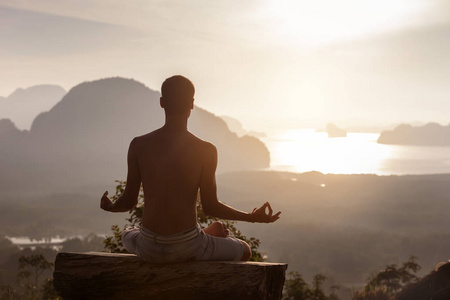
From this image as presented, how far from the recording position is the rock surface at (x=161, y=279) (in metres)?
5.20

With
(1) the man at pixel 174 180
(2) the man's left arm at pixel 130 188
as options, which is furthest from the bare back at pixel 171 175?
(2) the man's left arm at pixel 130 188

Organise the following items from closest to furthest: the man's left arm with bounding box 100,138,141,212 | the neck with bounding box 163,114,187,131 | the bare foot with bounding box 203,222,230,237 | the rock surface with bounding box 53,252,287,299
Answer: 1. the neck with bounding box 163,114,187,131
2. the man's left arm with bounding box 100,138,141,212
3. the rock surface with bounding box 53,252,287,299
4. the bare foot with bounding box 203,222,230,237

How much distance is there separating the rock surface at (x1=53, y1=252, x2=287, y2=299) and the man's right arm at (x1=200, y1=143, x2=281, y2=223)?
68 cm

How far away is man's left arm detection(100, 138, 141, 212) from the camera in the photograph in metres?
5.09

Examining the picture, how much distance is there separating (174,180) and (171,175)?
0.07 metres

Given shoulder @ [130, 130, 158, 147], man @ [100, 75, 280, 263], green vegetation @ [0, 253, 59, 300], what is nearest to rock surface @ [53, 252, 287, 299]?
man @ [100, 75, 280, 263]

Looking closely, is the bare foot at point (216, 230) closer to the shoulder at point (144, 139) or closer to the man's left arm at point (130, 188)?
the man's left arm at point (130, 188)

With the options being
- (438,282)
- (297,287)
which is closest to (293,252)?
(297,287)

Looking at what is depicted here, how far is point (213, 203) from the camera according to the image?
5098 millimetres

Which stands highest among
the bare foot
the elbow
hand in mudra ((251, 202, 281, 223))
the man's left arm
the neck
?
the neck

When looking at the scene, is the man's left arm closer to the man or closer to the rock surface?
the man

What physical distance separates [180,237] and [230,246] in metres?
0.82

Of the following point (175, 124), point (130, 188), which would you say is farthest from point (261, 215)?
point (130, 188)

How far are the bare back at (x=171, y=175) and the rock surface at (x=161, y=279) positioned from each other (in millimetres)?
712
